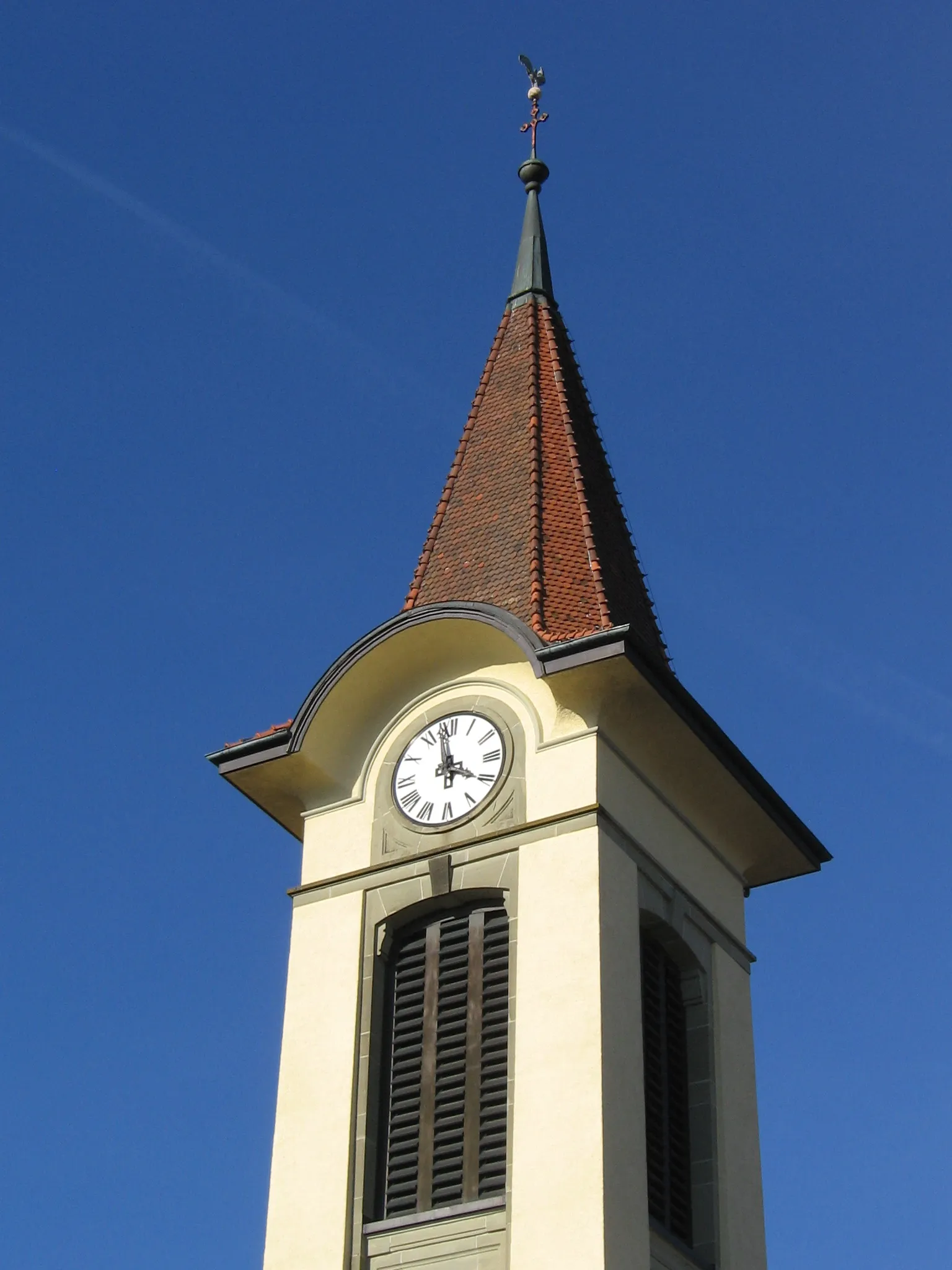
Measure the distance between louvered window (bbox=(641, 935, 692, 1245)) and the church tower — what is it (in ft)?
0.12

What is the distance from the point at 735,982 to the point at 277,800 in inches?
211

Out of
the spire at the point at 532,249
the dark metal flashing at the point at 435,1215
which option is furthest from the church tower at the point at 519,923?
the spire at the point at 532,249

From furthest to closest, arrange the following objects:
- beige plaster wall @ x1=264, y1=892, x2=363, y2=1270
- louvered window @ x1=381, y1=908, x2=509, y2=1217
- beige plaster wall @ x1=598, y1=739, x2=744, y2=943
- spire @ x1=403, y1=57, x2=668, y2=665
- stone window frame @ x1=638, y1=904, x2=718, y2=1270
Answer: spire @ x1=403, y1=57, x2=668, y2=665 < beige plaster wall @ x1=598, y1=739, x2=744, y2=943 < stone window frame @ x1=638, y1=904, x2=718, y2=1270 < beige plaster wall @ x1=264, y1=892, x2=363, y2=1270 < louvered window @ x1=381, y1=908, x2=509, y2=1217

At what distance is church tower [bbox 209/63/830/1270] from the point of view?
2236cm

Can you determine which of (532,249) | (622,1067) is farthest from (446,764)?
(532,249)

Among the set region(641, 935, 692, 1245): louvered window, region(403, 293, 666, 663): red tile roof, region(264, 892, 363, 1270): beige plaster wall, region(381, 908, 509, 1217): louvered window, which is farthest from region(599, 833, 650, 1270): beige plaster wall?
region(264, 892, 363, 1270): beige plaster wall

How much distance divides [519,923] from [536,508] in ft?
19.3

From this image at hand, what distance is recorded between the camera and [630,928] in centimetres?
2378

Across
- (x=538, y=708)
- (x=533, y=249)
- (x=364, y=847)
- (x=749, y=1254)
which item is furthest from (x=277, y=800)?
(x=533, y=249)

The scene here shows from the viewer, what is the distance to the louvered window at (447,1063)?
22703 mm

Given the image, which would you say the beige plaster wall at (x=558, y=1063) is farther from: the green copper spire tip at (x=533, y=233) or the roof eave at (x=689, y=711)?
the green copper spire tip at (x=533, y=233)

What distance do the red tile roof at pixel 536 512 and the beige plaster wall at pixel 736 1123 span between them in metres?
3.86

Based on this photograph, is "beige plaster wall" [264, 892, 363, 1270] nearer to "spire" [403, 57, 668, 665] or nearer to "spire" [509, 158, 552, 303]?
"spire" [403, 57, 668, 665]

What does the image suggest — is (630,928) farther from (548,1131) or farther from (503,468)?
(503,468)
